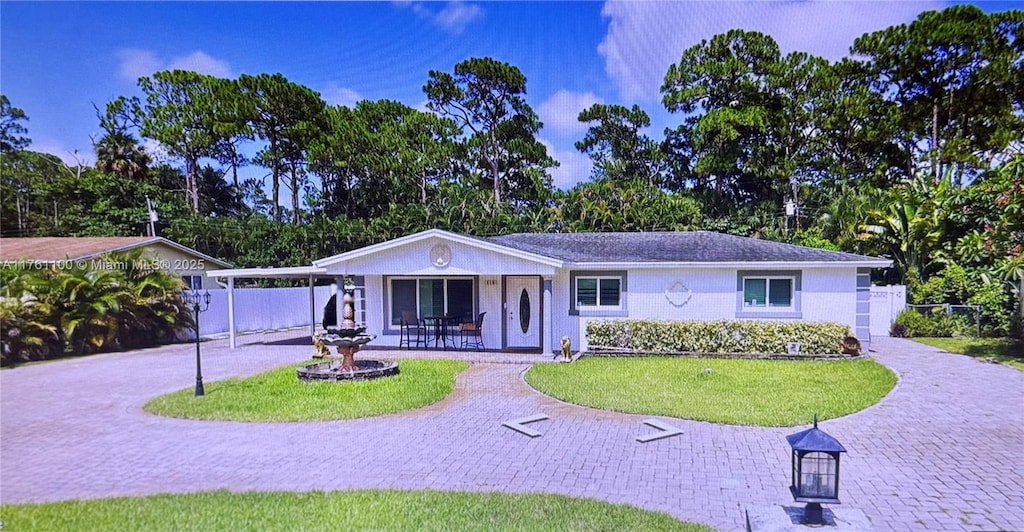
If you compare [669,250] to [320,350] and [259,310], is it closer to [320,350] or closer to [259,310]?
[320,350]

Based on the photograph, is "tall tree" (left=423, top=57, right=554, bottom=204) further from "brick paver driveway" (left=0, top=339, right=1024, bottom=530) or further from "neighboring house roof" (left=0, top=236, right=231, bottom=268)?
"neighboring house roof" (left=0, top=236, right=231, bottom=268)

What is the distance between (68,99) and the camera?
237 inches

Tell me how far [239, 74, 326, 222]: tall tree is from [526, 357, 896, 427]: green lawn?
317 inches

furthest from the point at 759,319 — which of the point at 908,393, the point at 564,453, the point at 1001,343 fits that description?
the point at 564,453

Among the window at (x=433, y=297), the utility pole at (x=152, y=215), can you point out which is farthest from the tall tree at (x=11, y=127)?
the utility pole at (x=152, y=215)

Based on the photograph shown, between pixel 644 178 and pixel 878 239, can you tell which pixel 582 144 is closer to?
pixel 644 178

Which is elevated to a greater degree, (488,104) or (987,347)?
(488,104)

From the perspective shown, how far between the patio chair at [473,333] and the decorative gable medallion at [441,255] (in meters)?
1.63

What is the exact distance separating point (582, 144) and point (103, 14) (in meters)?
17.6

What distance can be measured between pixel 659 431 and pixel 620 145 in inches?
758

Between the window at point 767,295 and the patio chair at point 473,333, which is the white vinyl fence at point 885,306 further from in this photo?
the patio chair at point 473,333

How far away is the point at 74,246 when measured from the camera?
1074 cm

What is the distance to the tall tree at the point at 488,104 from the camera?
35.0ft

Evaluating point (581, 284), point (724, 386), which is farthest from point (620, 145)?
point (724, 386)
